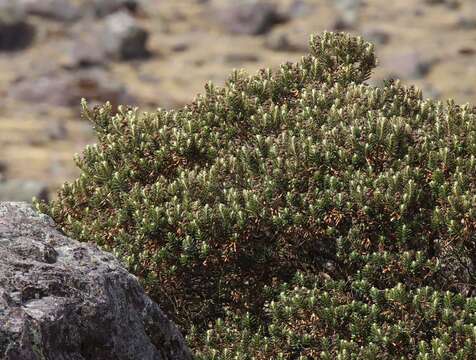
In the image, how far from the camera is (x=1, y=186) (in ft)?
96.3

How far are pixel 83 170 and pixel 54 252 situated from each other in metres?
2.88

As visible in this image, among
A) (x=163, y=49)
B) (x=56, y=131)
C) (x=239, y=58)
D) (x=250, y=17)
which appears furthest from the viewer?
(x=250, y=17)

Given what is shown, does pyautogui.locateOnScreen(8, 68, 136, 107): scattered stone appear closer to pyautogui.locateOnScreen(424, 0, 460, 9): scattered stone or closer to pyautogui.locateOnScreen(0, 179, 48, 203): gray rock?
pyautogui.locateOnScreen(0, 179, 48, 203): gray rock

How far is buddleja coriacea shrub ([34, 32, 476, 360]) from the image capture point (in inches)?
324

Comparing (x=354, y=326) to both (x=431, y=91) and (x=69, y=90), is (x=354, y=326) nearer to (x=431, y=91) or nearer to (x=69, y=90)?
(x=431, y=91)

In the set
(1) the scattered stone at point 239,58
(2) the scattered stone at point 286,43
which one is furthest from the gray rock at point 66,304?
(2) the scattered stone at point 286,43

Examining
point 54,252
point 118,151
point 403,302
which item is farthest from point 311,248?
point 54,252

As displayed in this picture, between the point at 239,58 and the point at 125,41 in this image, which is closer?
the point at 239,58

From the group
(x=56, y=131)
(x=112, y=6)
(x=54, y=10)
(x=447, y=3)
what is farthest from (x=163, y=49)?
(x=447, y=3)

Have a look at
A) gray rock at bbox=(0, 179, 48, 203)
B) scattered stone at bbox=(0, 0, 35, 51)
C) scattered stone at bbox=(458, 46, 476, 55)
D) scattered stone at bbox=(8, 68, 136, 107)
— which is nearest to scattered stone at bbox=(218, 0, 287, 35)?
scattered stone at bbox=(0, 0, 35, 51)

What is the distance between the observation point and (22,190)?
1147 inches

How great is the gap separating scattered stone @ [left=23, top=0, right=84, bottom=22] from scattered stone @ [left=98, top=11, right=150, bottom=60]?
495cm

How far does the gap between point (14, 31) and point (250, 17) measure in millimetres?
12284

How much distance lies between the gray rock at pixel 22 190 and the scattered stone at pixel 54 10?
27.8 metres
